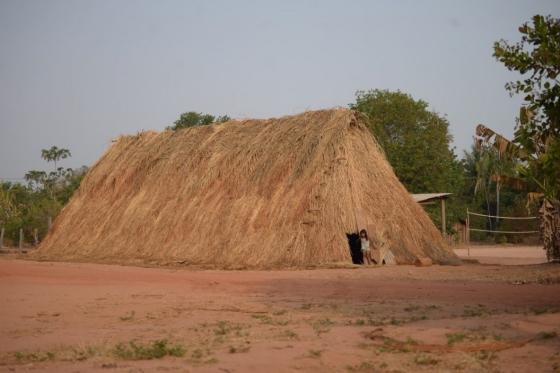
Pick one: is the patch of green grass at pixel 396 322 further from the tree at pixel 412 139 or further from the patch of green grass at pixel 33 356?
the tree at pixel 412 139

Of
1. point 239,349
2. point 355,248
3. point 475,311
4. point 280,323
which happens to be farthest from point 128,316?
point 355,248

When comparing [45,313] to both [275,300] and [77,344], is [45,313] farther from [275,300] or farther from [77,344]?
[275,300]

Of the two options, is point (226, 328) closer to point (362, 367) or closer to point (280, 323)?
point (280, 323)

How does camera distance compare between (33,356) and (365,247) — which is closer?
(33,356)

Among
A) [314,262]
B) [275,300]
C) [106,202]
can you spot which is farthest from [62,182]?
[275,300]

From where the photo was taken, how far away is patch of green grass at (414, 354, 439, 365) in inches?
198

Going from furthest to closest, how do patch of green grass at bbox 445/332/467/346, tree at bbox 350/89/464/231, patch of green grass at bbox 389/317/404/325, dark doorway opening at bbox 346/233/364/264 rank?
tree at bbox 350/89/464/231
dark doorway opening at bbox 346/233/364/264
patch of green grass at bbox 389/317/404/325
patch of green grass at bbox 445/332/467/346

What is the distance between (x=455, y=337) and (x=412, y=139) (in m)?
28.1

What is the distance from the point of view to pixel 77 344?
5.73m

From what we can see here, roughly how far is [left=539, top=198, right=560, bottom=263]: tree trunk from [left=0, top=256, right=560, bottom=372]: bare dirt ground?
11.0 ft

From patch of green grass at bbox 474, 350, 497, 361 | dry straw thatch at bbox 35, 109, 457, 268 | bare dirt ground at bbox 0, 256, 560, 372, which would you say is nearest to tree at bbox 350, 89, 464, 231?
dry straw thatch at bbox 35, 109, 457, 268

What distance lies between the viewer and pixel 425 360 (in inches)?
200

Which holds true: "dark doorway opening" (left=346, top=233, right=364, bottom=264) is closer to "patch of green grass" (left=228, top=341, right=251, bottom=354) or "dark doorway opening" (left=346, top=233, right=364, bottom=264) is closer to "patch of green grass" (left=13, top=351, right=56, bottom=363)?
"patch of green grass" (left=228, top=341, right=251, bottom=354)

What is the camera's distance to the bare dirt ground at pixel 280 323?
5047mm
